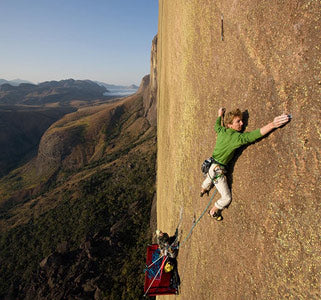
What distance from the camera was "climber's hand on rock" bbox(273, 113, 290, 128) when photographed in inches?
118

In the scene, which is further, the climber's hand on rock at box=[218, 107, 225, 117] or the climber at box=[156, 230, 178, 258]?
the climber at box=[156, 230, 178, 258]

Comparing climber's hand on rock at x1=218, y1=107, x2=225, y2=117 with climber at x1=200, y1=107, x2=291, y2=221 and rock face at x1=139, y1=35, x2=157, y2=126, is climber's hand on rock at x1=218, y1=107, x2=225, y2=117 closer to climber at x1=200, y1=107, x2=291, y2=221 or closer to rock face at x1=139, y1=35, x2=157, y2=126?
climber at x1=200, y1=107, x2=291, y2=221

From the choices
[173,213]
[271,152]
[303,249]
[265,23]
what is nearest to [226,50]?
[265,23]

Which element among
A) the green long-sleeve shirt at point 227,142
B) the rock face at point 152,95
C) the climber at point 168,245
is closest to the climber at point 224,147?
the green long-sleeve shirt at point 227,142

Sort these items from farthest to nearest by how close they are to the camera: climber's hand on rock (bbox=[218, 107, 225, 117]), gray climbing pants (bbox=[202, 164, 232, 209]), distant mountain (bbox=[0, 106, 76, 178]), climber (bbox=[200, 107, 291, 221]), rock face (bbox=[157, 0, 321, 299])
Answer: distant mountain (bbox=[0, 106, 76, 178]) < climber's hand on rock (bbox=[218, 107, 225, 117]) < gray climbing pants (bbox=[202, 164, 232, 209]) < climber (bbox=[200, 107, 291, 221]) < rock face (bbox=[157, 0, 321, 299])

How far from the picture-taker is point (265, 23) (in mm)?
3473

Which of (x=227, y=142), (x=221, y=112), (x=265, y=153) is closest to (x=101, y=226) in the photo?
(x=221, y=112)

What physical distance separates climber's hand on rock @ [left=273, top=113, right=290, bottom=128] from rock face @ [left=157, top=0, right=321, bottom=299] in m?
0.10

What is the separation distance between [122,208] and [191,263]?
172 ft

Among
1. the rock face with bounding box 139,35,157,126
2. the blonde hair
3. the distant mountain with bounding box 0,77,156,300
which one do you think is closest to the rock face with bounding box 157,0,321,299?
the blonde hair

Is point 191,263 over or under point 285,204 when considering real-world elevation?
under

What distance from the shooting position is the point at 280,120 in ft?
10.00

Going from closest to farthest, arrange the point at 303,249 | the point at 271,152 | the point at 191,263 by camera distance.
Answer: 1. the point at 303,249
2. the point at 271,152
3. the point at 191,263

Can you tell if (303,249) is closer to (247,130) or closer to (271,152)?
(271,152)
